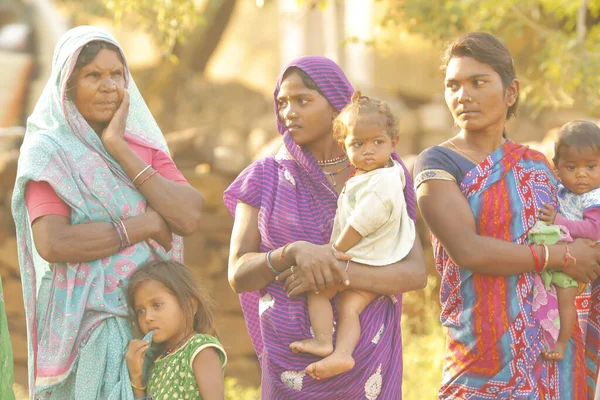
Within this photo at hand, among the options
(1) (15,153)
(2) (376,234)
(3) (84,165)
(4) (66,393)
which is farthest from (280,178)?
(1) (15,153)

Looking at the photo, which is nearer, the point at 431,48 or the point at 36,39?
the point at 431,48

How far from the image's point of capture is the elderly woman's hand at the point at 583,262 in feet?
13.2

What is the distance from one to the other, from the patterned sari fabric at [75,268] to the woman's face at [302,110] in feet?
2.18

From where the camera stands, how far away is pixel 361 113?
150 inches

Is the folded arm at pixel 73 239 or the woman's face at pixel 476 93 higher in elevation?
the woman's face at pixel 476 93

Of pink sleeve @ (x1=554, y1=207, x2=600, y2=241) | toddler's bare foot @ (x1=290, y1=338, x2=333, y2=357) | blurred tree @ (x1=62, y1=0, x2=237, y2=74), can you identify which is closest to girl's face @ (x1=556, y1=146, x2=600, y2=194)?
pink sleeve @ (x1=554, y1=207, x2=600, y2=241)

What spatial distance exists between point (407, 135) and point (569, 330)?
6.32 meters

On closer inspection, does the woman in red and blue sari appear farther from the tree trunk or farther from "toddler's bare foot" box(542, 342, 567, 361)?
the tree trunk

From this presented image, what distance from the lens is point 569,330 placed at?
405 centimetres

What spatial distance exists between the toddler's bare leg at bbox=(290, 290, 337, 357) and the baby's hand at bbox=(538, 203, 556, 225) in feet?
2.84

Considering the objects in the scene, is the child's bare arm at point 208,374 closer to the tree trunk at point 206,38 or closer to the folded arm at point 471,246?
the folded arm at point 471,246

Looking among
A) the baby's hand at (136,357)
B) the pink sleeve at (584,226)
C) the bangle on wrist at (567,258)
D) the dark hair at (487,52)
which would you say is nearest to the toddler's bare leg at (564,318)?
the bangle on wrist at (567,258)

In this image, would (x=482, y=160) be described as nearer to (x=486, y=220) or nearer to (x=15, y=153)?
(x=486, y=220)

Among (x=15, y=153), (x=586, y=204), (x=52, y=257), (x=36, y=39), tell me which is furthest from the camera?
(x=36, y=39)
